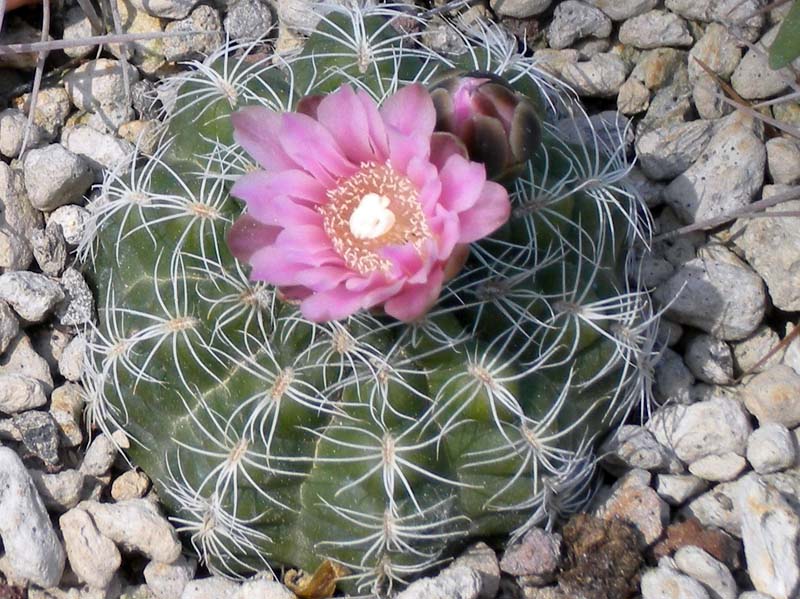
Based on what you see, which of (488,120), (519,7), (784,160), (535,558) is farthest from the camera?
(519,7)

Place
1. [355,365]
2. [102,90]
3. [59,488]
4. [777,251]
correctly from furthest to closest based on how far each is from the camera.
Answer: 1. [102,90]
2. [777,251]
3. [59,488]
4. [355,365]

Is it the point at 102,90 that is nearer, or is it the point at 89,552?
the point at 89,552

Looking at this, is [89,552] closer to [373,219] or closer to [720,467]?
[373,219]

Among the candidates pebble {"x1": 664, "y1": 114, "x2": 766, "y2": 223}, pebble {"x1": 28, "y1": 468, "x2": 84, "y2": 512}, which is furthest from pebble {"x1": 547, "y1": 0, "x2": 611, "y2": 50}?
pebble {"x1": 28, "y1": 468, "x2": 84, "y2": 512}

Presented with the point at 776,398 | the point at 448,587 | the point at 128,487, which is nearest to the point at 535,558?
the point at 448,587

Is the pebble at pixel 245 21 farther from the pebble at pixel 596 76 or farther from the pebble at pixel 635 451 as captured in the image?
the pebble at pixel 635 451

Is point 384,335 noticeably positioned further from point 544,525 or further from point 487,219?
point 544,525
